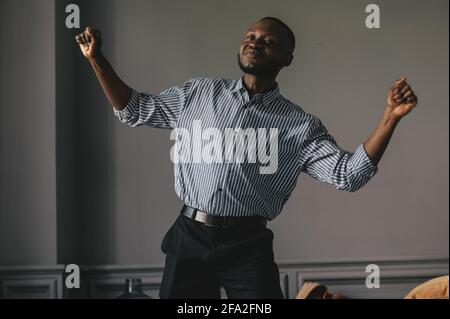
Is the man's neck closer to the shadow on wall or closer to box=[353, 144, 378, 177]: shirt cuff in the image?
box=[353, 144, 378, 177]: shirt cuff

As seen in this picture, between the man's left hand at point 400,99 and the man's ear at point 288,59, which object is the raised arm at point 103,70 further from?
the man's left hand at point 400,99

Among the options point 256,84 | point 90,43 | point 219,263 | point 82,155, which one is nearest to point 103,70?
point 90,43

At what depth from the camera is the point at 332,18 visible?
1.98m

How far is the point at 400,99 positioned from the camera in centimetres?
176

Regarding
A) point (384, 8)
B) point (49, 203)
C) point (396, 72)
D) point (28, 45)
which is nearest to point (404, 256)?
point (396, 72)

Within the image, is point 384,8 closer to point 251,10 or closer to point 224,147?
point 251,10

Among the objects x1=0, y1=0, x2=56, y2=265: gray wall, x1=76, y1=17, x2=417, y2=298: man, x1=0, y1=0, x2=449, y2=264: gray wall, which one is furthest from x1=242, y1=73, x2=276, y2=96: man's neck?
x1=0, y1=0, x2=56, y2=265: gray wall

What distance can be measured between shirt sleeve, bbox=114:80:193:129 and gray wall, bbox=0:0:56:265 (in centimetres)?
25

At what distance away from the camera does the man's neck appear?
1.81 meters

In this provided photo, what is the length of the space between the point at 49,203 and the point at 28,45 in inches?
15.0

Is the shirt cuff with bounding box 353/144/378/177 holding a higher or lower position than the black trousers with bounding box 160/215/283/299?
higher

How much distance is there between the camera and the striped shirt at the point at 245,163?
1770 mm

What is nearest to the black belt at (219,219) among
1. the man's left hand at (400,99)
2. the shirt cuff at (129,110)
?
the shirt cuff at (129,110)
